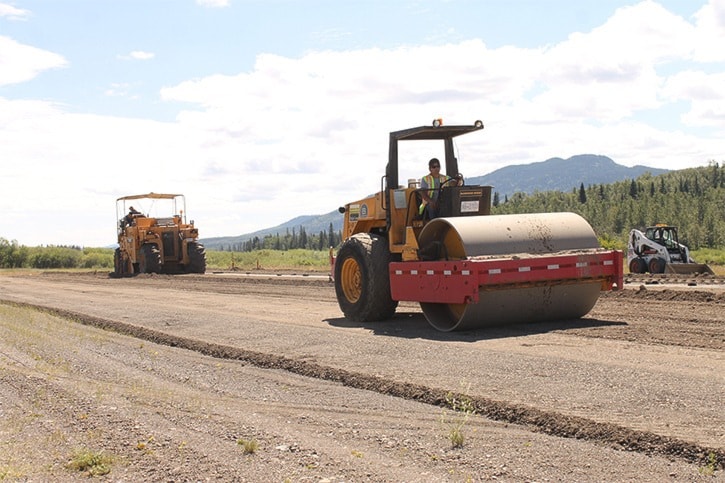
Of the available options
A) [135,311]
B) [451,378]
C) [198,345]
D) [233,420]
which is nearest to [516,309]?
[451,378]

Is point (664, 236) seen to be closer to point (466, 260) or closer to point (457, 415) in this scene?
point (466, 260)

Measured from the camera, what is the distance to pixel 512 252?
11711mm

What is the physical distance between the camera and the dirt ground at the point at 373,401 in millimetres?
5609

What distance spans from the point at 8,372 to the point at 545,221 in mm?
7606

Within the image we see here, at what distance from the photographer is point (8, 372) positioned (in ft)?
31.5

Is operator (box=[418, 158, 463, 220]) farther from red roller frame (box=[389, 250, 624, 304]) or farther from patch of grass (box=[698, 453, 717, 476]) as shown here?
patch of grass (box=[698, 453, 717, 476])

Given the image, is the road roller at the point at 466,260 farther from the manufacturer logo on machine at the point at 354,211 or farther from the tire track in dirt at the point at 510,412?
the tire track in dirt at the point at 510,412

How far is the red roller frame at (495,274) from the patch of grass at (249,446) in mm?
5523

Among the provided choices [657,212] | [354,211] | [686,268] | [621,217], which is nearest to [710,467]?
[354,211]

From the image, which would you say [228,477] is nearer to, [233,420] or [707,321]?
[233,420]

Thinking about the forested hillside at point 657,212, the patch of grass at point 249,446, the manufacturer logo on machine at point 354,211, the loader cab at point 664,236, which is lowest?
the patch of grass at point 249,446

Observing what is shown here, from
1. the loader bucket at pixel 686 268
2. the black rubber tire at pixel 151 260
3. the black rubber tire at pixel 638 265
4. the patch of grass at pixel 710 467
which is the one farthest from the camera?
the black rubber tire at pixel 151 260

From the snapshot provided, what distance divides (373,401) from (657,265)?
78.3ft

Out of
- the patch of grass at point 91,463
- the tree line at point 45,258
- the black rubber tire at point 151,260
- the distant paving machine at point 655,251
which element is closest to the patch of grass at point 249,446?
the patch of grass at point 91,463
